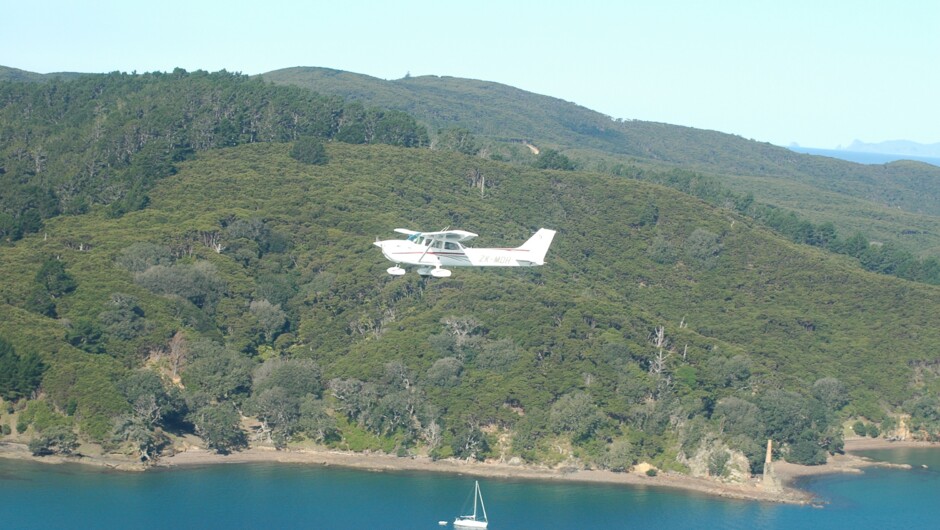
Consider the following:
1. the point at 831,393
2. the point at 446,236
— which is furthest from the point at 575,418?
the point at 831,393

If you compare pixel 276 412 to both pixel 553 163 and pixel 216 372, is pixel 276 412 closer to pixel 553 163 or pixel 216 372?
pixel 216 372

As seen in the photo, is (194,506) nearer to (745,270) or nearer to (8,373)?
(8,373)

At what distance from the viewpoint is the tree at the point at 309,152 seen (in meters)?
143

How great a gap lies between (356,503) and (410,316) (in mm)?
26420

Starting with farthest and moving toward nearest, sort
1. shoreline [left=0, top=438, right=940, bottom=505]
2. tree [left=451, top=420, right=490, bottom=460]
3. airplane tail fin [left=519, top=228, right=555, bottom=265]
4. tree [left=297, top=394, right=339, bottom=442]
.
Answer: tree [left=297, top=394, right=339, bottom=442]
tree [left=451, top=420, right=490, bottom=460]
shoreline [left=0, top=438, right=940, bottom=505]
airplane tail fin [left=519, top=228, right=555, bottom=265]

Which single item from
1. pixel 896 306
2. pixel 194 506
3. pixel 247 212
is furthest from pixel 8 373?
pixel 896 306

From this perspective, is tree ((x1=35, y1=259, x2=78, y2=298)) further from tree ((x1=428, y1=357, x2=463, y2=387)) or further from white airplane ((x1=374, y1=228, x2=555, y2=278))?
white airplane ((x1=374, y1=228, x2=555, y2=278))

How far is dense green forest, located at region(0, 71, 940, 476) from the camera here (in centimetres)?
9262

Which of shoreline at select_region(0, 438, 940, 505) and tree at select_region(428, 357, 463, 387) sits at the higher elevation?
tree at select_region(428, 357, 463, 387)

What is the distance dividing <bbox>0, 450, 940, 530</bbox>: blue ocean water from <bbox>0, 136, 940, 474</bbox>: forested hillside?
362 centimetres

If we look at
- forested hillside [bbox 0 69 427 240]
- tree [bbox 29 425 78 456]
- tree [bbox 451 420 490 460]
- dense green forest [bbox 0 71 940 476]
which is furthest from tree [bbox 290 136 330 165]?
tree [bbox 29 425 78 456]

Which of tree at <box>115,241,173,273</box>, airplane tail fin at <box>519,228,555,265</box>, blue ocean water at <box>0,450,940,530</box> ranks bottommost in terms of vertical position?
blue ocean water at <box>0,450,940,530</box>

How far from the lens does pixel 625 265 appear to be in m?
132

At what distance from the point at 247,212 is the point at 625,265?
4264 centimetres
